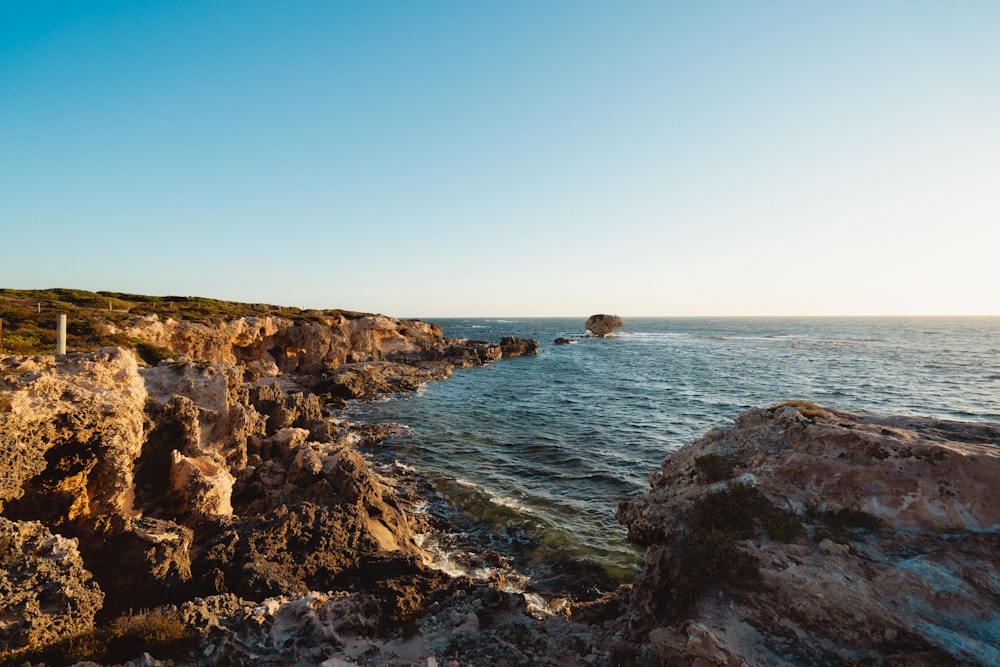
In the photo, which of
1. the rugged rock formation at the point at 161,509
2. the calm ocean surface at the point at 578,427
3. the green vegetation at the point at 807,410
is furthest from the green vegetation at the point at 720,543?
the calm ocean surface at the point at 578,427

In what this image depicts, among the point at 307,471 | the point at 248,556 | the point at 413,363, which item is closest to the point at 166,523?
the point at 248,556

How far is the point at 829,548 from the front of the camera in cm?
703

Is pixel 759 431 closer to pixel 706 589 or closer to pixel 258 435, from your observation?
pixel 706 589

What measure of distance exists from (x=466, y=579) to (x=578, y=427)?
2162 cm

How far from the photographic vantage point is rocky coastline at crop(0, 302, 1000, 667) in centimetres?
616

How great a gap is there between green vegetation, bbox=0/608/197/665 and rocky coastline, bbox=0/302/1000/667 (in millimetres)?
27

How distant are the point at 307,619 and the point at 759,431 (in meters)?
10.4

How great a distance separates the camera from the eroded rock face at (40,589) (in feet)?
20.4

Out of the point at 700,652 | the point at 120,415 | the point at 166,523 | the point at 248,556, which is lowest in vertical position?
the point at 248,556

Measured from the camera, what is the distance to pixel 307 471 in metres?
A: 15.5

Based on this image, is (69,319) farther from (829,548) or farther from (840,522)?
(840,522)

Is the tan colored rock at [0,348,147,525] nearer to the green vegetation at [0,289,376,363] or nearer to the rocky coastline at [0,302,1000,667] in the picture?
the rocky coastline at [0,302,1000,667]

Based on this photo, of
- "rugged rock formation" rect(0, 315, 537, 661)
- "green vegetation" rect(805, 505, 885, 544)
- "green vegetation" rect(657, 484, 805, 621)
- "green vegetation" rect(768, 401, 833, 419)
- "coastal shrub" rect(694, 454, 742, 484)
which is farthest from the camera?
"green vegetation" rect(768, 401, 833, 419)

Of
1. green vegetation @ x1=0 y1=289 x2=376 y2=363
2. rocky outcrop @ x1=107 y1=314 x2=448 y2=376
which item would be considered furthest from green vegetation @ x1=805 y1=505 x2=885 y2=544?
rocky outcrop @ x1=107 y1=314 x2=448 y2=376
